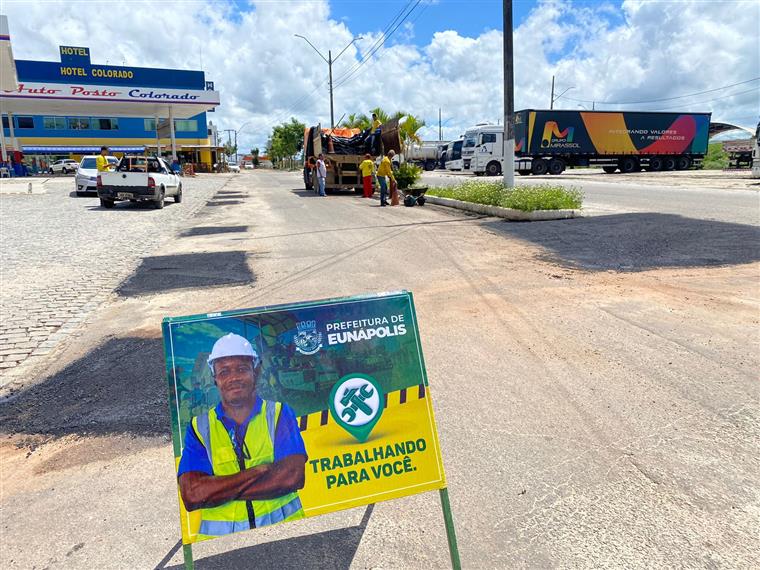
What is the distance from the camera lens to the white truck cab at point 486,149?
3431cm

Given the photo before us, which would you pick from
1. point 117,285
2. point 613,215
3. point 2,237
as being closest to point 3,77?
point 2,237

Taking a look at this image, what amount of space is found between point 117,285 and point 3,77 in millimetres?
20767

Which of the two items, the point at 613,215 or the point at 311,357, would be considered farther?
the point at 613,215

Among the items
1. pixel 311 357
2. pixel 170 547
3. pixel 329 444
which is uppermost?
pixel 311 357

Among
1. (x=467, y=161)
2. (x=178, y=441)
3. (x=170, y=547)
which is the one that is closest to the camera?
(x=178, y=441)

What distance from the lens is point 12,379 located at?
177 inches

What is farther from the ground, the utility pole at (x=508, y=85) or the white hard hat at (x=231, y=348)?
the utility pole at (x=508, y=85)

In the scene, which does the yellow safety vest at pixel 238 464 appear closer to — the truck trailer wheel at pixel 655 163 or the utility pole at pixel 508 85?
the utility pole at pixel 508 85

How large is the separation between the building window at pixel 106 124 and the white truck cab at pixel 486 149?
37.7 meters

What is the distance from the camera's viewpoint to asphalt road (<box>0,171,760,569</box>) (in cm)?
255

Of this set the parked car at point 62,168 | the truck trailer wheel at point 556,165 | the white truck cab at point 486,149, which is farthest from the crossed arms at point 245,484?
the parked car at point 62,168

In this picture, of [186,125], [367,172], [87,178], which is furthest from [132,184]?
[186,125]

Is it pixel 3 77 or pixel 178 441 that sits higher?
pixel 3 77

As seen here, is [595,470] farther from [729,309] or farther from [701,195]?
[701,195]
